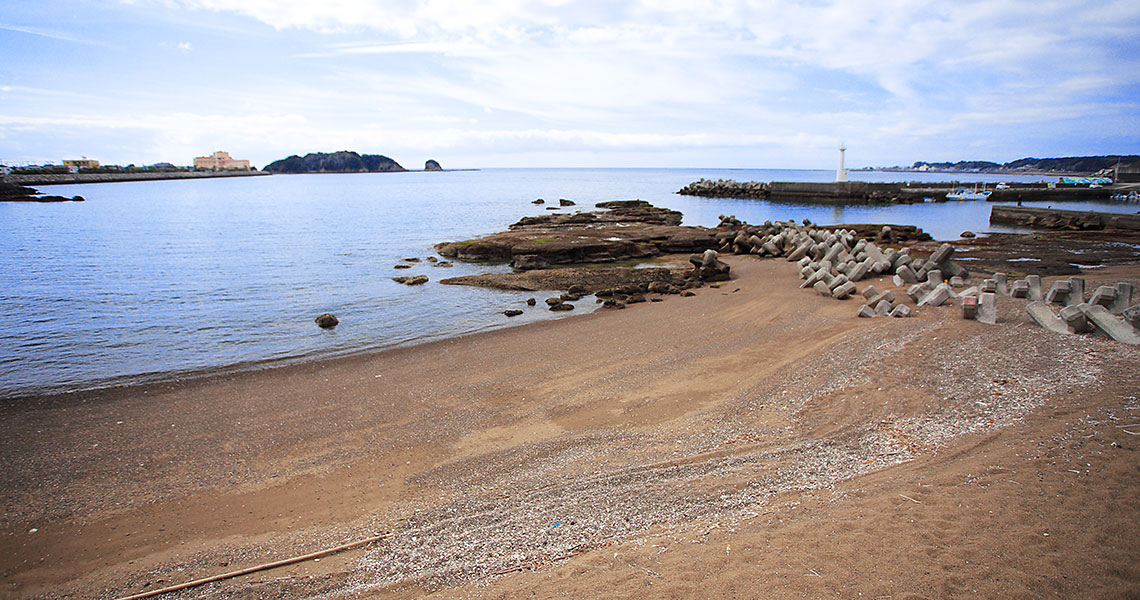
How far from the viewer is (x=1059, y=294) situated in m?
12.3

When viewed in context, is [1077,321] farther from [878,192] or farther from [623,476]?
[878,192]

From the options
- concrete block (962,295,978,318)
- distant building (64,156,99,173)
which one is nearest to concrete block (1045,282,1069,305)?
concrete block (962,295,978,318)

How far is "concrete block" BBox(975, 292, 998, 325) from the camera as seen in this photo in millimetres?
10922

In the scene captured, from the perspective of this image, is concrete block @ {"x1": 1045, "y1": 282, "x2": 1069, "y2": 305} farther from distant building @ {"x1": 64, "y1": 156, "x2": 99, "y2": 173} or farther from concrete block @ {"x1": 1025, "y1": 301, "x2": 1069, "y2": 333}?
distant building @ {"x1": 64, "y1": 156, "x2": 99, "y2": 173}

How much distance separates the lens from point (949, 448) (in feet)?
20.9

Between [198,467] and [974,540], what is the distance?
8.76 m

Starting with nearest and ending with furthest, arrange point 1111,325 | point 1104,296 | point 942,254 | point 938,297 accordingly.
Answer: point 1111,325, point 1104,296, point 938,297, point 942,254

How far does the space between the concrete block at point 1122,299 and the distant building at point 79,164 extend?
726 ft

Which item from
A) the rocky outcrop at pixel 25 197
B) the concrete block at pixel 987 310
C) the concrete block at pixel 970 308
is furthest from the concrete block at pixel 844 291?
the rocky outcrop at pixel 25 197

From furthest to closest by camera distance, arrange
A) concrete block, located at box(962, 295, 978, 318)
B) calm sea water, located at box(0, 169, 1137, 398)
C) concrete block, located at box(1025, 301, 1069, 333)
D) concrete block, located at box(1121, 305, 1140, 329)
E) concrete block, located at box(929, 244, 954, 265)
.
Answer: concrete block, located at box(929, 244, 954, 265), calm sea water, located at box(0, 169, 1137, 398), concrete block, located at box(962, 295, 978, 318), concrete block, located at box(1025, 301, 1069, 333), concrete block, located at box(1121, 305, 1140, 329)

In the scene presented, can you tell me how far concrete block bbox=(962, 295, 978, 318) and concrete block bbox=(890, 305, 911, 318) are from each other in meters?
1.42

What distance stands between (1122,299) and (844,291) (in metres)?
6.09

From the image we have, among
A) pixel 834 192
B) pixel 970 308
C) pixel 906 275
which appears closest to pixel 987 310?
pixel 970 308

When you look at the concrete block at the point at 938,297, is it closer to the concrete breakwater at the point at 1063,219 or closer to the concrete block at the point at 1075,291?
the concrete block at the point at 1075,291
